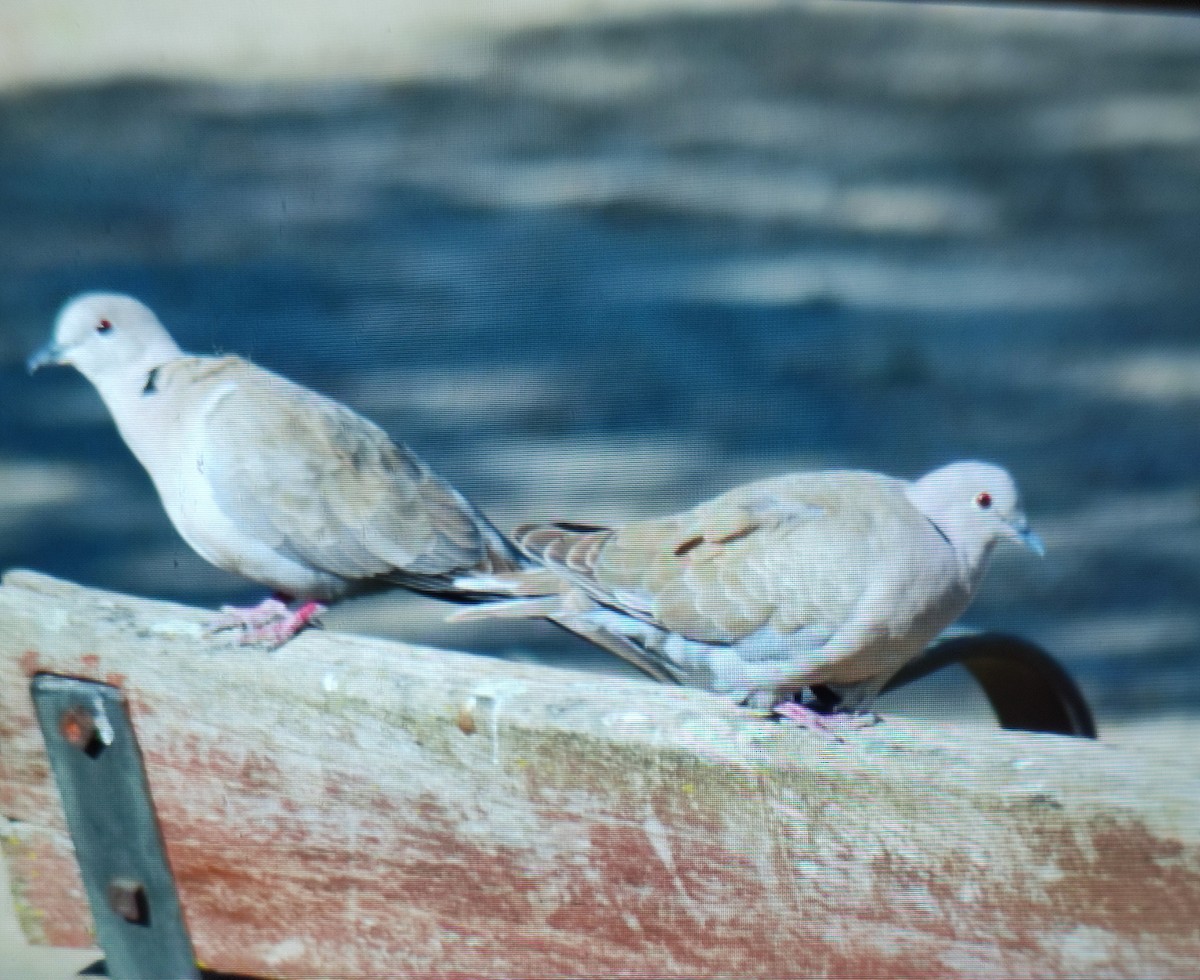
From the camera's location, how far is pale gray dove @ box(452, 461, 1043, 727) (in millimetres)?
867

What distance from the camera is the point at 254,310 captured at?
0.91 metres

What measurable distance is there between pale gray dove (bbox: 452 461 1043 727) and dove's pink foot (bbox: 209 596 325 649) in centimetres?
12

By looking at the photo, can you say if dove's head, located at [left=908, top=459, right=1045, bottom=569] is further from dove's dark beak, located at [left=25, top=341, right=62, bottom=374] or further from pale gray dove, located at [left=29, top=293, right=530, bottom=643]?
dove's dark beak, located at [left=25, top=341, right=62, bottom=374]

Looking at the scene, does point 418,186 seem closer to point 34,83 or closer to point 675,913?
point 34,83

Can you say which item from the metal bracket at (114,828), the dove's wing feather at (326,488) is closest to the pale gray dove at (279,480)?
the dove's wing feather at (326,488)

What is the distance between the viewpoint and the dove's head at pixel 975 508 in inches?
33.7

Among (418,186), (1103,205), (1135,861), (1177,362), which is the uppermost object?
(418,186)

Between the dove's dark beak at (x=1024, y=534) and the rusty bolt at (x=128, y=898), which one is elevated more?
the dove's dark beak at (x=1024, y=534)

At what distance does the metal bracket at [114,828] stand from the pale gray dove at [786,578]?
0.28 metres

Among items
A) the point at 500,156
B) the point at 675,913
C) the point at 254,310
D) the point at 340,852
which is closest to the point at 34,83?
the point at 254,310

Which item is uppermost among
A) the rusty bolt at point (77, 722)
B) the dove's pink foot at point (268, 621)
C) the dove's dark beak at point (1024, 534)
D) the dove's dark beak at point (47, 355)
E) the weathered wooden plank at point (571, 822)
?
the dove's dark beak at point (47, 355)

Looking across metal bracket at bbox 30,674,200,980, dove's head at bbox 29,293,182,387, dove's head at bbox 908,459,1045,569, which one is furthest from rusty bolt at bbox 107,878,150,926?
dove's head at bbox 908,459,1045,569

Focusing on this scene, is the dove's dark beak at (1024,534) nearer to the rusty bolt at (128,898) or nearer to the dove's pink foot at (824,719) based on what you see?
the dove's pink foot at (824,719)

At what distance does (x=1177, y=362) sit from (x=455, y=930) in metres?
0.60
